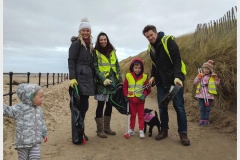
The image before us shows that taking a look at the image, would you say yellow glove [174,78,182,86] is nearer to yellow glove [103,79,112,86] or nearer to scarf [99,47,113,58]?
yellow glove [103,79,112,86]

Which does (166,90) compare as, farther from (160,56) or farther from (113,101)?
(113,101)

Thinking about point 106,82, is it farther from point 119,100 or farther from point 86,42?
point 86,42

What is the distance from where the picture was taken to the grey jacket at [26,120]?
2.78 m

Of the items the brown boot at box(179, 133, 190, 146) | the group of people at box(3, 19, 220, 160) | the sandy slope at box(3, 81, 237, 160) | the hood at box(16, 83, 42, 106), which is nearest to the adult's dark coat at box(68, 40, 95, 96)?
the group of people at box(3, 19, 220, 160)

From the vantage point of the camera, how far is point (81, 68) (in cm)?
421

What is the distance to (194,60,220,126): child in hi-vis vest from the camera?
5.59 metres

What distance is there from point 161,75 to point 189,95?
384 centimetres

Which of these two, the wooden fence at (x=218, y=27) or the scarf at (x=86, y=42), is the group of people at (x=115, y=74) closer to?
the scarf at (x=86, y=42)

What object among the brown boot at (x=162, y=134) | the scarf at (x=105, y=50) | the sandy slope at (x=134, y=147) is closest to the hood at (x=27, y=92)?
the sandy slope at (x=134, y=147)

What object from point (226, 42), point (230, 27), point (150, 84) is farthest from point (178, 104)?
point (230, 27)

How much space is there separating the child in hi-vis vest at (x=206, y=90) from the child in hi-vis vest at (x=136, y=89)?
1.66 metres

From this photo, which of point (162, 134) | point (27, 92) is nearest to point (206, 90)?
point (162, 134)

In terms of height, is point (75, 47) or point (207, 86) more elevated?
point (75, 47)

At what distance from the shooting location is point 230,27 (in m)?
6.61
